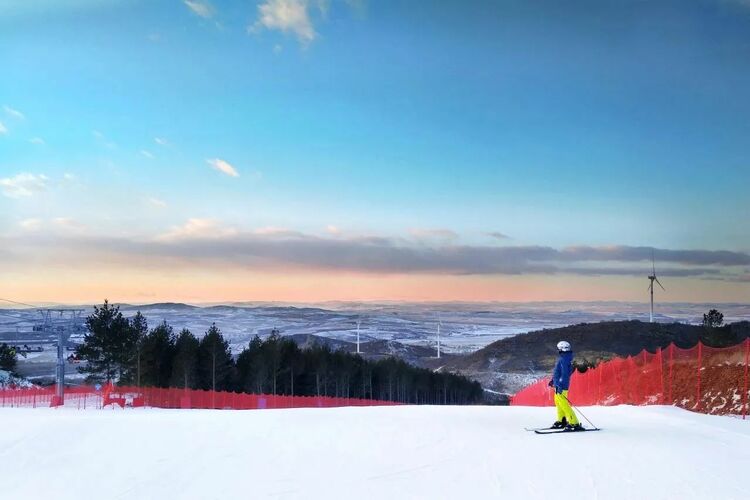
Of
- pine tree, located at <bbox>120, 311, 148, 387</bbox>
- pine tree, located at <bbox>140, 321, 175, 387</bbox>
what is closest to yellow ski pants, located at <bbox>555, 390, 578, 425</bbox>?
pine tree, located at <bbox>120, 311, 148, 387</bbox>

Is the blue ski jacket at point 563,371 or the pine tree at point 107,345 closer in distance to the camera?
the blue ski jacket at point 563,371

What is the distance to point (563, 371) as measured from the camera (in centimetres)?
1769

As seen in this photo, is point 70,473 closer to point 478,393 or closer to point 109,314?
point 109,314

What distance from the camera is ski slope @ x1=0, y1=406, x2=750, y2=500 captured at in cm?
1241

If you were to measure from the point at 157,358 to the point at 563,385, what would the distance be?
85.9 meters

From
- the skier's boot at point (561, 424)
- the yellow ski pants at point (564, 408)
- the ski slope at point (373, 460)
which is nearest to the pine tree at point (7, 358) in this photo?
the ski slope at point (373, 460)

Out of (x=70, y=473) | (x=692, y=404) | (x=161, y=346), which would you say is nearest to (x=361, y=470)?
(x=70, y=473)

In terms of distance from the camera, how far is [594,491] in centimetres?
1184

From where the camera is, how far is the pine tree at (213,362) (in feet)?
323

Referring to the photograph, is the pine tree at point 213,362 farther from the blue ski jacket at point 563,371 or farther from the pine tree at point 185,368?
the blue ski jacket at point 563,371

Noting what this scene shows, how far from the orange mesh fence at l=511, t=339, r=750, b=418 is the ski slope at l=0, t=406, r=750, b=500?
3560mm

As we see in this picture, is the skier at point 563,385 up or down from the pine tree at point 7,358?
up

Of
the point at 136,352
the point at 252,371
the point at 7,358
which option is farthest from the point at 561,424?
the point at 7,358

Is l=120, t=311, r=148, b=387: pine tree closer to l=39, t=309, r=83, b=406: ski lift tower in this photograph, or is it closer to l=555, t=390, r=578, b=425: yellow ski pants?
l=39, t=309, r=83, b=406: ski lift tower
